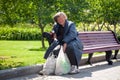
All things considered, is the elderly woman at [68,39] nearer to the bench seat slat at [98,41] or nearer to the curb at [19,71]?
the bench seat slat at [98,41]

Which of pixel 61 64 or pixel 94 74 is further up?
pixel 61 64

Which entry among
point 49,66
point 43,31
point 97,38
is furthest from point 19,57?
point 43,31

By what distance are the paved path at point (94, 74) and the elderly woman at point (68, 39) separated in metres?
0.34

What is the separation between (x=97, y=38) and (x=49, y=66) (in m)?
2.50

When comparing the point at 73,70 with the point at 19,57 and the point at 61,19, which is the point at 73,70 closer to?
the point at 61,19

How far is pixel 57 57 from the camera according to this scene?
7863mm

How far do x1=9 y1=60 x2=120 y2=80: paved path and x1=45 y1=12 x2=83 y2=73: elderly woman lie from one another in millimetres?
340

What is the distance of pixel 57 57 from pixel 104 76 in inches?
47.6

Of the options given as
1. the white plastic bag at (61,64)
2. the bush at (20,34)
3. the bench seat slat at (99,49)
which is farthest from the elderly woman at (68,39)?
the bush at (20,34)

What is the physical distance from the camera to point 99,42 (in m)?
9.70

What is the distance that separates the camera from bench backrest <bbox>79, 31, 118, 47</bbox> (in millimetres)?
9164

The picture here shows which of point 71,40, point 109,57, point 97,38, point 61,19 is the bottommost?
point 109,57

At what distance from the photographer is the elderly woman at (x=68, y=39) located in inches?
311

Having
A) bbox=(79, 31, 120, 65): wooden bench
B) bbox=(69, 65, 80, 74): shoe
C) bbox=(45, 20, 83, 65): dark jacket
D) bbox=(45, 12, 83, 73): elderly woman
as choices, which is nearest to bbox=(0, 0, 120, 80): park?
bbox=(79, 31, 120, 65): wooden bench
